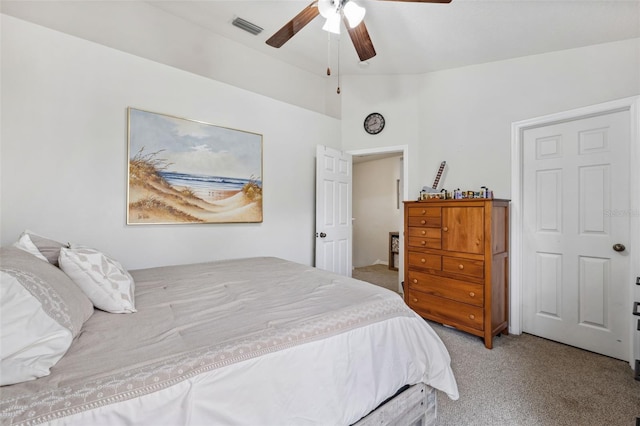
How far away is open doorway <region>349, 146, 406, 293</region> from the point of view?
5.82 metres

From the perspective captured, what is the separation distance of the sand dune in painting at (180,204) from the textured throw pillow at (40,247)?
3.36 feet

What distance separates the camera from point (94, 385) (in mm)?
728

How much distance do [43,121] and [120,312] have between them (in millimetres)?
1761

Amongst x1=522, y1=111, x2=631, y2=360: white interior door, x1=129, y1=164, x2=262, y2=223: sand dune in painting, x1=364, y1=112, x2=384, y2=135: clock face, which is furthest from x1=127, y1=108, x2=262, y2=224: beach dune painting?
x1=522, y1=111, x2=631, y2=360: white interior door

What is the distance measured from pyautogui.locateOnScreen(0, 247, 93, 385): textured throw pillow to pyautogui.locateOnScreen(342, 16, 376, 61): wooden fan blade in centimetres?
218

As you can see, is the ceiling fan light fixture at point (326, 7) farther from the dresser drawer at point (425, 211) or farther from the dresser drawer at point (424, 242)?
the dresser drawer at point (424, 242)

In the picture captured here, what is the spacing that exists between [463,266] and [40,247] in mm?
2963

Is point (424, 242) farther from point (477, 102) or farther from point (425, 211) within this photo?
point (477, 102)

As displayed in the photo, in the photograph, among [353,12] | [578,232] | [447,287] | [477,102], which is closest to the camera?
[353,12]

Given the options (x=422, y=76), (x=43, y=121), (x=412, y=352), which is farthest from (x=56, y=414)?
(x=422, y=76)

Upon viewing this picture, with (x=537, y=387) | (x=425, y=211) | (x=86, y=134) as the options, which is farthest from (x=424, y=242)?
→ (x=86, y=134)

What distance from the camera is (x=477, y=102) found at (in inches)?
120

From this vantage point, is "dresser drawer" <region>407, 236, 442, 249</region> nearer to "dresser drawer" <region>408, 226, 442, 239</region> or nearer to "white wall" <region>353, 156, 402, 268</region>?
"dresser drawer" <region>408, 226, 442, 239</region>

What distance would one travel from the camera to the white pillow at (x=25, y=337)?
28.0 inches
